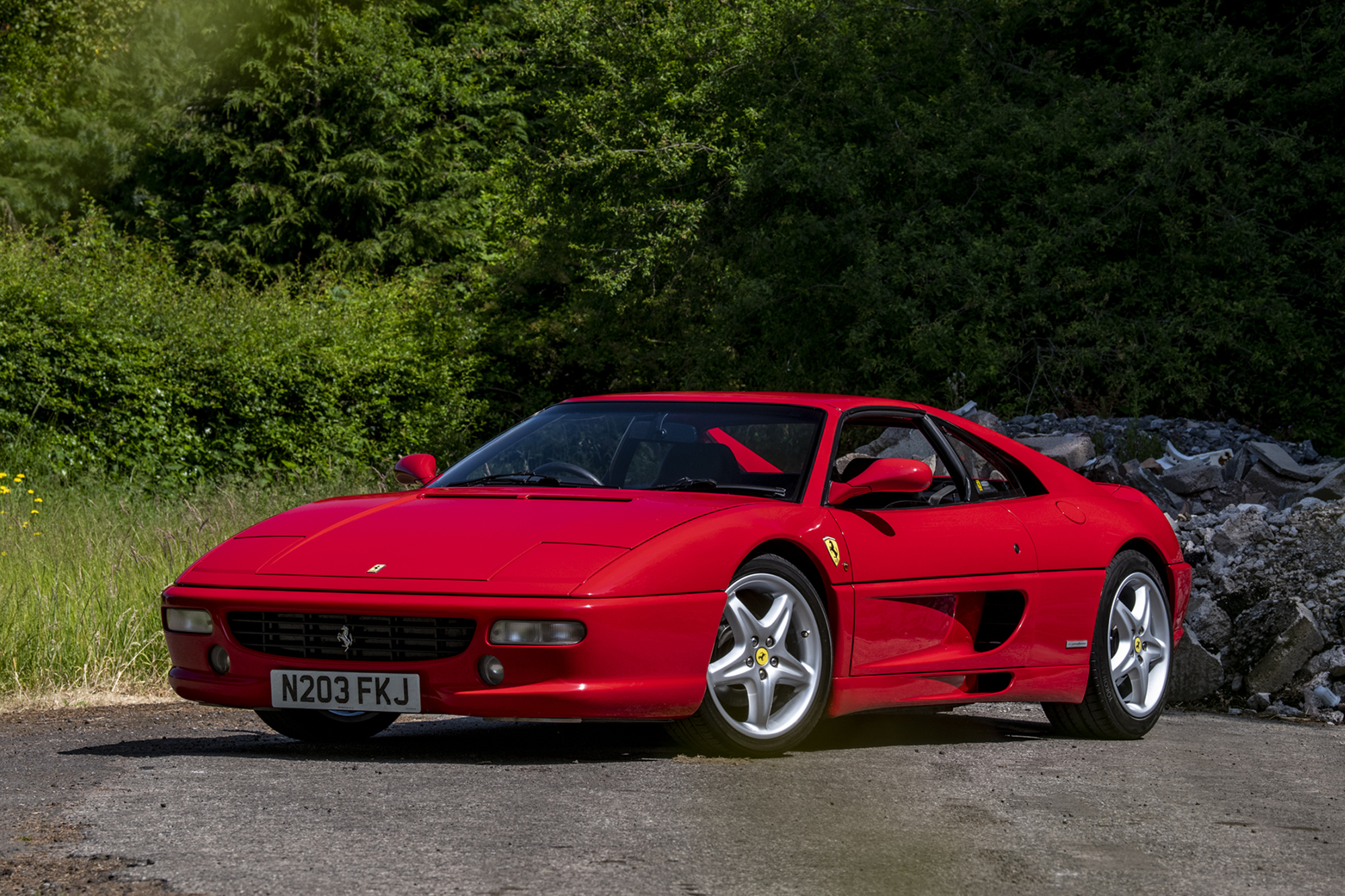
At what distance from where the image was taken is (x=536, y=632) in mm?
5223

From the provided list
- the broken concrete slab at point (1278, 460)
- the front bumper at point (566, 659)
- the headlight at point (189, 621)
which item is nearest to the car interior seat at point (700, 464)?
the front bumper at point (566, 659)

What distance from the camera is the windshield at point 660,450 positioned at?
6.27m

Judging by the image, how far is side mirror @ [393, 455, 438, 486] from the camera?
6.71 metres

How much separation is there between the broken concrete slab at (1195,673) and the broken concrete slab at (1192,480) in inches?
219

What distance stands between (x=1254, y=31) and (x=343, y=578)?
1865 cm

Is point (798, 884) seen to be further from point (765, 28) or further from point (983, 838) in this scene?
point (765, 28)

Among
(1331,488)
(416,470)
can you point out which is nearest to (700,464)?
(416,470)

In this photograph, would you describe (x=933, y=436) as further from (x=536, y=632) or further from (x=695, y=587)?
(x=536, y=632)

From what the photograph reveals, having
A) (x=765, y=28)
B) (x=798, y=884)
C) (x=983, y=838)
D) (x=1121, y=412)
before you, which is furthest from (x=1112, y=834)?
(x=765, y=28)

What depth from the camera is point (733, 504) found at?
19.0 ft

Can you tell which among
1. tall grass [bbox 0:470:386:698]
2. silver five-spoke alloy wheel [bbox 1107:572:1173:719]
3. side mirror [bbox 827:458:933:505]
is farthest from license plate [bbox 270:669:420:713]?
silver five-spoke alloy wheel [bbox 1107:572:1173:719]

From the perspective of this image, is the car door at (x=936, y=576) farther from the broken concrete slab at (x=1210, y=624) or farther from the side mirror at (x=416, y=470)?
the broken concrete slab at (x=1210, y=624)

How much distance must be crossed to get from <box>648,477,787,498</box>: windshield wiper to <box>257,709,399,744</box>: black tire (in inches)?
54.8

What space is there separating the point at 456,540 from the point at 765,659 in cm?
115
